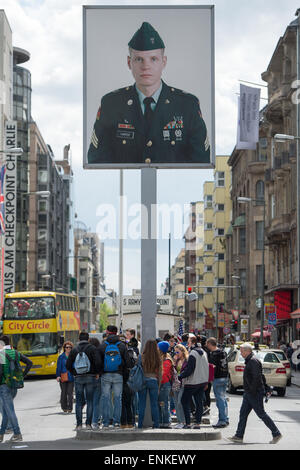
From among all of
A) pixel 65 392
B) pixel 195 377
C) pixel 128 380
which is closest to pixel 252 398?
pixel 195 377

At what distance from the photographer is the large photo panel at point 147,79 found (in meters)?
18.4

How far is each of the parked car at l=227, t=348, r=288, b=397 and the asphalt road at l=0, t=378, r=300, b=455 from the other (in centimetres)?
76

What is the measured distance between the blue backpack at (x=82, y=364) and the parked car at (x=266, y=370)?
13668 mm

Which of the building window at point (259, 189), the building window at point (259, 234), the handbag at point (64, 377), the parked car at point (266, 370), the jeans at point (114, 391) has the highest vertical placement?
the building window at point (259, 189)

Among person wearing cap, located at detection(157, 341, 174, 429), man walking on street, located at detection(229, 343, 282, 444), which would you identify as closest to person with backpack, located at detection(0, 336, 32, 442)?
person wearing cap, located at detection(157, 341, 174, 429)

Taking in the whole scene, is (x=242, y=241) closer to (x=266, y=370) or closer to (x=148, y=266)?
(x=266, y=370)

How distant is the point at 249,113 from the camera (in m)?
56.5

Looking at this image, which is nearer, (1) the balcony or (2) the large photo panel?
(2) the large photo panel

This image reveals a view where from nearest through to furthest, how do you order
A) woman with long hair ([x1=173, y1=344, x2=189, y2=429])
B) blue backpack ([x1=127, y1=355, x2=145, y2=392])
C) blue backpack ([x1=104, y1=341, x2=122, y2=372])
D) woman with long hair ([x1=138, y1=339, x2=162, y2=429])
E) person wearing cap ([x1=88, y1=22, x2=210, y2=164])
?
blue backpack ([x1=127, y1=355, x2=145, y2=392]), blue backpack ([x1=104, y1=341, x2=122, y2=372]), woman with long hair ([x1=138, y1=339, x2=162, y2=429]), woman with long hair ([x1=173, y1=344, x2=189, y2=429]), person wearing cap ([x1=88, y1=22, x2=210, y2=164])

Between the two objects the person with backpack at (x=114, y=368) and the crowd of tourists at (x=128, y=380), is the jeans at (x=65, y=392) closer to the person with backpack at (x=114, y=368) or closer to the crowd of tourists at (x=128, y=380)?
the crowd of tourists at (x=128, y=380)

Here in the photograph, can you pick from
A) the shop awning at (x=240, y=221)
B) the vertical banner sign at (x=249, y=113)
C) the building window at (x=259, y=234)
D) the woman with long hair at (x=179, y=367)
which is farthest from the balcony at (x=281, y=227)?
the woman with long hair at (x=179, y=367)

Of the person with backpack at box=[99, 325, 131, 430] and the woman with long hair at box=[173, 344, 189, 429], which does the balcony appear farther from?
the person with backpack at box=[99, 325, 131, 430]

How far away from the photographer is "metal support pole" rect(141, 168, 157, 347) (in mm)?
17938

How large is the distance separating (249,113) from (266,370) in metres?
28.1
